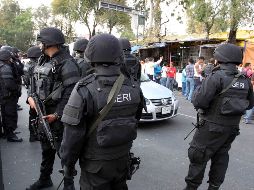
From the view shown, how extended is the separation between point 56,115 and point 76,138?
4.26 feet

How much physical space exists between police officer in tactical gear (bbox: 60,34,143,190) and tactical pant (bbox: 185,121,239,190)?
1.36 metres

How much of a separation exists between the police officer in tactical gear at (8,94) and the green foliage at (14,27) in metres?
47.7

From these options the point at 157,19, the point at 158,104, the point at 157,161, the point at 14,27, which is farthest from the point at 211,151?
the point at 14,27

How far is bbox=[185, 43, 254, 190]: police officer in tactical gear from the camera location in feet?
11.8

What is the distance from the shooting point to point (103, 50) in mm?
2482

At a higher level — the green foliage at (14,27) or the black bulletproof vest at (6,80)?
the green foliage at (14,27)

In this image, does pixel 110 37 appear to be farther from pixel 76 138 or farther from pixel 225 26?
pixel 225 26

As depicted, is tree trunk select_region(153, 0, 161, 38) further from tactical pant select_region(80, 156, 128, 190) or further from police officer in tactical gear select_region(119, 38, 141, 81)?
tactical pant select_region(80, 156, 128, 190)

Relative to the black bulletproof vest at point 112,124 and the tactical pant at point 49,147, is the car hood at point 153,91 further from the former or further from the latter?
the black bulletproof vest at point 112,124

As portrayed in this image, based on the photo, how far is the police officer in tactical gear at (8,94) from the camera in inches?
232

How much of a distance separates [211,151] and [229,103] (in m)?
0.60

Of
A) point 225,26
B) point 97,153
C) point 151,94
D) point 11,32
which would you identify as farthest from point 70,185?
point 11,32

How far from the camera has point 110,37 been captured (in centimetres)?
255

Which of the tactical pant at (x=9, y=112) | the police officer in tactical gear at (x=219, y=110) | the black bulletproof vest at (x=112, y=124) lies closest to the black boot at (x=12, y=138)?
the tactical pant at (x=9, y=112)
